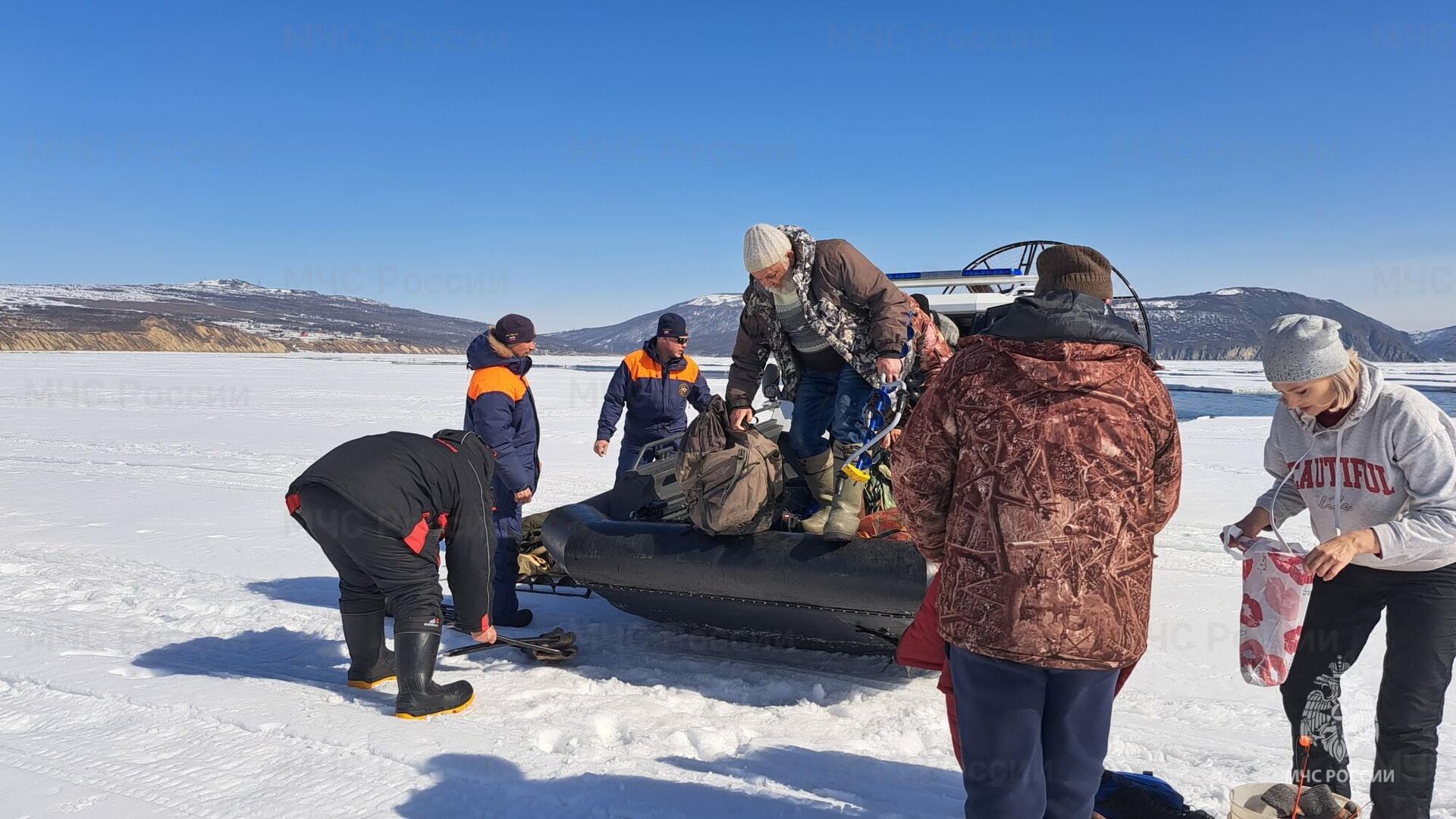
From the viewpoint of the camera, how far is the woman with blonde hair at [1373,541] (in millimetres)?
2137

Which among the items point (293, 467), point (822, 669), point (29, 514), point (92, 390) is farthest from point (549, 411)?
point (822, 669)

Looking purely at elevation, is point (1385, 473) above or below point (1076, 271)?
below

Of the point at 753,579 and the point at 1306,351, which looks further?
the point at 753,579

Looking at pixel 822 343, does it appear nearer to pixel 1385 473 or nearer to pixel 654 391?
pixel 1385 473

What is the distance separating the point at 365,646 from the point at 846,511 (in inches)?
81.7

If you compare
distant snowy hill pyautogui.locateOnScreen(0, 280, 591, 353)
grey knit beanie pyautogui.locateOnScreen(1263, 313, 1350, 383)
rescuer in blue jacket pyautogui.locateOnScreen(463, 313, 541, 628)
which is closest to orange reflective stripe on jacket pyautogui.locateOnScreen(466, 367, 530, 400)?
rescuer in blue jacket pyautogui.locateOnScreen(463, 313, 541, 628)

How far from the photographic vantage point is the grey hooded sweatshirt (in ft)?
6.94

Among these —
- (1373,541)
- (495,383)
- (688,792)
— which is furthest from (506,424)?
(1373,541)

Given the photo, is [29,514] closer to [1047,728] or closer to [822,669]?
[822,669]

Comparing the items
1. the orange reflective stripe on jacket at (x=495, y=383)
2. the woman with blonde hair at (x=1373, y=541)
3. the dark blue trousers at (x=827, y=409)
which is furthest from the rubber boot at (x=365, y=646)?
the woman with blonde hair at (x=1373, y=541)

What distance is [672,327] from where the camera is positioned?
593 centimetres

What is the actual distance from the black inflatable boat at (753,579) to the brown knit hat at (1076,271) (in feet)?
5.51

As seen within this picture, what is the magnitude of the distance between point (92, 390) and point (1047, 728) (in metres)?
26.1

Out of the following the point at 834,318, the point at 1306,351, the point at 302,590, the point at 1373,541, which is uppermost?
the point at 834,318
